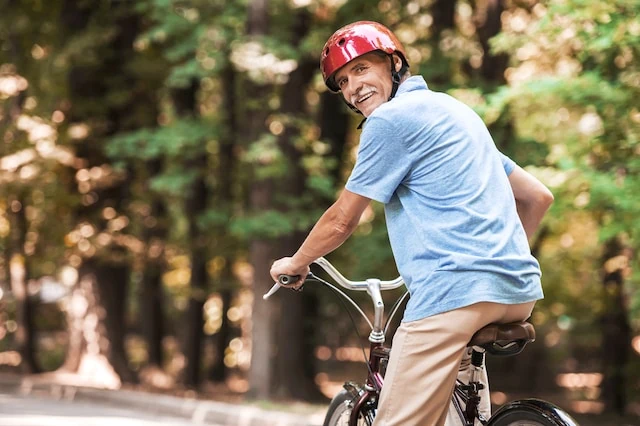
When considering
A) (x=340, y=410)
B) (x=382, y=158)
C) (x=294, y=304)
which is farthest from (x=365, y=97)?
(x=294, y=304)

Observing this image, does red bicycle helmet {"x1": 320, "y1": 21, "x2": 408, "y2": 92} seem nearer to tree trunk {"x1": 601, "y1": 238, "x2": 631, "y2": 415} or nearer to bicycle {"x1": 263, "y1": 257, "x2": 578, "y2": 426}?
bicycle {"x1": 263, "y1": 257, "x2": 578, "y2": 426}

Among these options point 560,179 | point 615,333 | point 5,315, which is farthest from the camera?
point 5,315

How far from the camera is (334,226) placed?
11.3 ft

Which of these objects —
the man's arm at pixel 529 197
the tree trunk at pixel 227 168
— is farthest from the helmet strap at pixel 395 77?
the tree trunk at pixel 227 168

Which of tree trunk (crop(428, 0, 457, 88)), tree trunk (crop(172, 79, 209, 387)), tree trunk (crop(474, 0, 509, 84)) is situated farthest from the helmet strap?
tree trunk (crop(172, 79, 209, 387))

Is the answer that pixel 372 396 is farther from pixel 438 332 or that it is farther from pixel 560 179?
pixel 560 179

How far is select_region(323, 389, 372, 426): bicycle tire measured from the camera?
4195 millimetres

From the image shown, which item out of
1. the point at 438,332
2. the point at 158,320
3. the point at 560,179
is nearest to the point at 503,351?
the point at 438,332

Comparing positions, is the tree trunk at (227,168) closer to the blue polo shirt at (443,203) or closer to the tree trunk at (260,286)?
the tree trunk at (260,286)

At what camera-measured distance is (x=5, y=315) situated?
2756 centimetres

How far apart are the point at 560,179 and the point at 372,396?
210 inches

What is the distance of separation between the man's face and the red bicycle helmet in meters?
0.03

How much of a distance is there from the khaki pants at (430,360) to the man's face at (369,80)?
787mm

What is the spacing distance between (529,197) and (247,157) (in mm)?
9431
